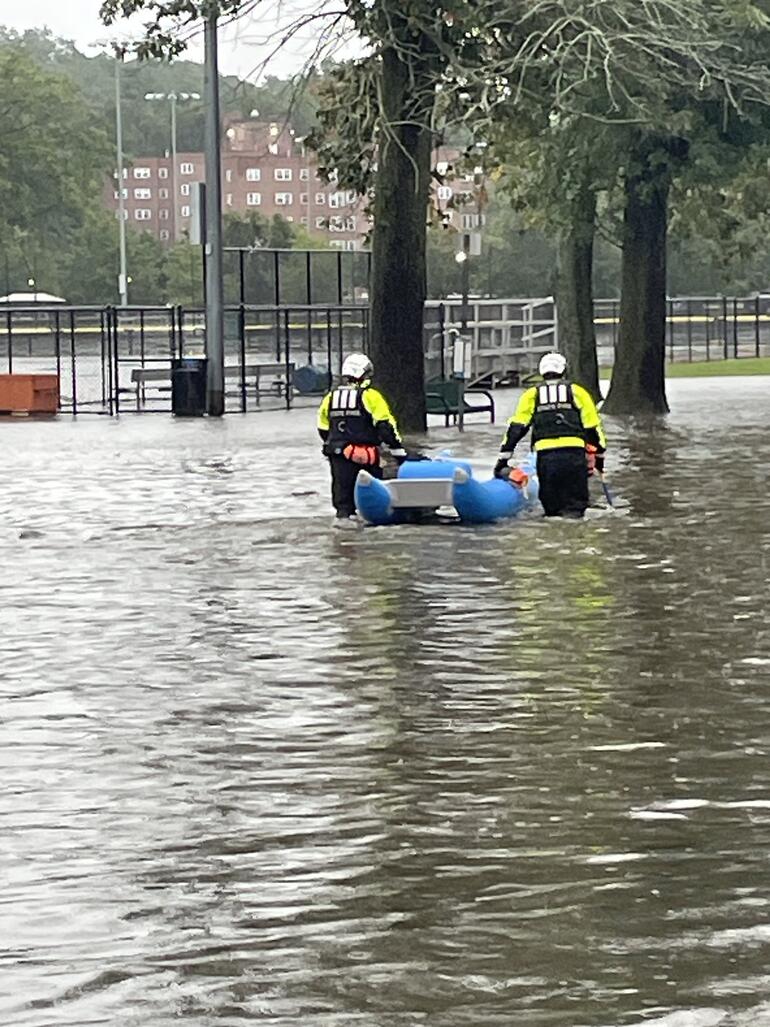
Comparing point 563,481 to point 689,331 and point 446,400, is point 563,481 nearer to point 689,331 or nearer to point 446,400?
point 446,400

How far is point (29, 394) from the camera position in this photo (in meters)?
47.4

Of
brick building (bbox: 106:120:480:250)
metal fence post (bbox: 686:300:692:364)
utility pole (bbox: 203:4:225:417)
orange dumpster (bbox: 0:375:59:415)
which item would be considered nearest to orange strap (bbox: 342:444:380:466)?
utility pole (bbox: 203:4:225:417)

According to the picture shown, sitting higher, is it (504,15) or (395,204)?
(504,15)

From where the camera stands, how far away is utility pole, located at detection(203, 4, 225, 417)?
137 ft

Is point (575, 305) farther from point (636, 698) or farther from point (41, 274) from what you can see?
point (41, 274)

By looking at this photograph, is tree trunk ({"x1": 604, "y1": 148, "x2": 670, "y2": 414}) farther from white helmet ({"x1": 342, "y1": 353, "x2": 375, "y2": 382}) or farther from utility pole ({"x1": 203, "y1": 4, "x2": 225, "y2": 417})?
white helmet ({"x1": 342, "y1": 353, "x2": 375, "y2": 382})

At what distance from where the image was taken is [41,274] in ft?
367

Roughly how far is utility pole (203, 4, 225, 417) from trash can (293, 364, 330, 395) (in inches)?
323

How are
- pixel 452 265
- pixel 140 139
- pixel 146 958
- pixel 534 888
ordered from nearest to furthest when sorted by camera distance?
pixel 146 958, pixel 534 888, pixel 452 265, pixel 140 139

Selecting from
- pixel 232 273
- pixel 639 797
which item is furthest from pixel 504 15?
pixel 232 273

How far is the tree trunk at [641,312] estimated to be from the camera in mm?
42406

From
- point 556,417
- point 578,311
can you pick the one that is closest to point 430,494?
point 556,417

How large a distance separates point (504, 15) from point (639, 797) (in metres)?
26.3

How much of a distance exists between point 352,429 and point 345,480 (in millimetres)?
477
